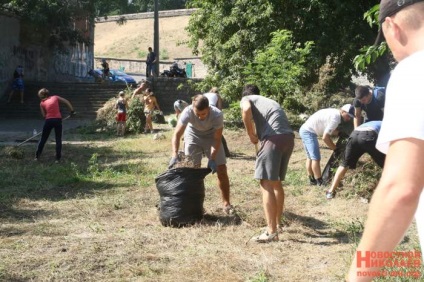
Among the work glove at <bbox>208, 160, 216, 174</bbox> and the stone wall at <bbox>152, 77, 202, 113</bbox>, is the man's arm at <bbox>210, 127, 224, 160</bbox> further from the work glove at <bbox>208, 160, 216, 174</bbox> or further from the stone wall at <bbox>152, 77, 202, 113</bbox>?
the stone wall at <bbox>152, 77, 202, 113</bbox>

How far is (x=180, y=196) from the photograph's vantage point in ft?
21.9

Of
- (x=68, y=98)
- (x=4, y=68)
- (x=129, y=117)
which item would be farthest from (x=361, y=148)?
(x=4, y=68)

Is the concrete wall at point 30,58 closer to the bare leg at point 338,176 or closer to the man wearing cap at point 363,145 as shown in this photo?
the bare leg at point 338,176

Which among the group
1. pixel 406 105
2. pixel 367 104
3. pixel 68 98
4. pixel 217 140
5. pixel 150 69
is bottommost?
pixel 68 98

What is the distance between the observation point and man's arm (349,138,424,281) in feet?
5.45

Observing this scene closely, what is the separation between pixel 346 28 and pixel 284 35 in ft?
11.1

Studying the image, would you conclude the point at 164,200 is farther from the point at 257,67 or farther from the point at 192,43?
the point at 192,43

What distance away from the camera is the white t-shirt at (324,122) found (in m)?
8.59

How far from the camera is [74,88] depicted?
26.3 metres

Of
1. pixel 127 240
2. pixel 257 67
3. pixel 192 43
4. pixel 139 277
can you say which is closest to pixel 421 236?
pixel 139 277

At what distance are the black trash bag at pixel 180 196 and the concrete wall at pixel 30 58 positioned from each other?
67.8 feet

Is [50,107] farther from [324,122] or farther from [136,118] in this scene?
[136,118]

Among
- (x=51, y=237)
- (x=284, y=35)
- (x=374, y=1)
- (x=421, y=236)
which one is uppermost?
(x=374, y=1)

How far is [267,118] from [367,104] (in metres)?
2.60
